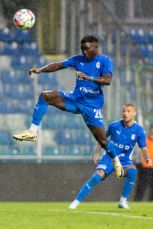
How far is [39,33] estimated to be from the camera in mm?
21922

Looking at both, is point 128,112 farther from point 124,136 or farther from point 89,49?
point 89,49

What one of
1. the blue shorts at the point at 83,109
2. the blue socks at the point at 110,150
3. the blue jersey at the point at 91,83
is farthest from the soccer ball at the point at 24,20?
the blue socks at the point at 110,150

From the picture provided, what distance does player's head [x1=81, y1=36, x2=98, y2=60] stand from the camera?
11878 mm

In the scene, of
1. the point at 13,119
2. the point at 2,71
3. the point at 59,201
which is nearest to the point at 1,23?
the point at 2,71

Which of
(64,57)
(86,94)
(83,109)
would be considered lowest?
(64,57)

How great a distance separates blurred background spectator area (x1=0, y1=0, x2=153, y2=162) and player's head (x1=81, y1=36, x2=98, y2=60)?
20.7 ft

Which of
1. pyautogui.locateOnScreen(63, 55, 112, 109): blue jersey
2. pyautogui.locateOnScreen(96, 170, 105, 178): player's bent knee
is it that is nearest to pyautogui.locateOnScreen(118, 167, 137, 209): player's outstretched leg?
pyautogui.locateOnScreen(96, 170, 105, 178): player's bent knee

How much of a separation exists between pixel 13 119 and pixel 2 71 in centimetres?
146

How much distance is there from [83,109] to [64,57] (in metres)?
8.98

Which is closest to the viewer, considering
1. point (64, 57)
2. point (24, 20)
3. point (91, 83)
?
point (91, 83)

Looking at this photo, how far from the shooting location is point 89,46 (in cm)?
1195

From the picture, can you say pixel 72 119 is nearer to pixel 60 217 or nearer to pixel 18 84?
pixel 18 84

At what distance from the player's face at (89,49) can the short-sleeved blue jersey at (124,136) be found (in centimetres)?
215

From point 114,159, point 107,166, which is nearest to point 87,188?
point 107,166
